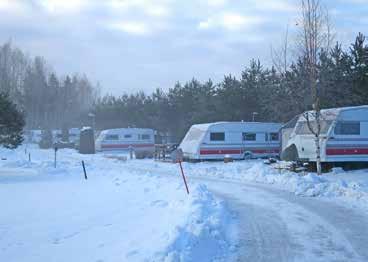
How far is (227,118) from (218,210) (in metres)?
35.7

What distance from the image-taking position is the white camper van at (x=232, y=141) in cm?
3384

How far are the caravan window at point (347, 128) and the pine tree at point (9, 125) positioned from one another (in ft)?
47.8

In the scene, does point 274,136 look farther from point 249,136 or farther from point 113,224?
point 113,224

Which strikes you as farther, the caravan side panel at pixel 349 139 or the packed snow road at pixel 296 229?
the caravan side panel at pixel 349 139

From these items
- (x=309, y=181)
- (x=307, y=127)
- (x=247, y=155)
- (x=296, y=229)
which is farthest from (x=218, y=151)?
(x=296, y=229)

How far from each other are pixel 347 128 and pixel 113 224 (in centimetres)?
1667

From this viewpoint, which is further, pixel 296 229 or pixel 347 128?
pixel 347 128

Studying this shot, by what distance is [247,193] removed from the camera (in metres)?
17.0

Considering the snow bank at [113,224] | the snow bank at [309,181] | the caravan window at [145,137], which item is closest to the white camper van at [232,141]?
the snow bank at [309,181]

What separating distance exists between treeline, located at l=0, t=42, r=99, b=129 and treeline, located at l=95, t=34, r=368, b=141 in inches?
440

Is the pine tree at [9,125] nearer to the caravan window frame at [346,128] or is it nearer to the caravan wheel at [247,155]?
the caravan window frame at [346,128]

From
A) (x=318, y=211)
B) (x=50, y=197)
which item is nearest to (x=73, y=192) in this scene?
(x=50, y=197)

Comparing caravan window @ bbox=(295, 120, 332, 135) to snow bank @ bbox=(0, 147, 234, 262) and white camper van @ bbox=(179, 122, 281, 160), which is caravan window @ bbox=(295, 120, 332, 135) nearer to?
white camper van @ bbox=(179, 122, 281, 160)

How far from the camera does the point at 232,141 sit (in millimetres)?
34688
